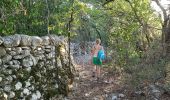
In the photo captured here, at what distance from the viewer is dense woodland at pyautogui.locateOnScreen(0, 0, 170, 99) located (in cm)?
978

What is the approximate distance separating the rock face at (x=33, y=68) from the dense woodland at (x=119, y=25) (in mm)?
708

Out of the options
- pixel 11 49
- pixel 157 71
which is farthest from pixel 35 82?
pixel 157 71

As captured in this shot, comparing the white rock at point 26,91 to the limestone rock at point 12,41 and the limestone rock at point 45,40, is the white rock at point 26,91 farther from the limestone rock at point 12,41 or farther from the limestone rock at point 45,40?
the limestone rock at point 45,40

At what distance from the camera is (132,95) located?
9359 mm

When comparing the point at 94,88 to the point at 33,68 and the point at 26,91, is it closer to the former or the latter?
the point at 33,68

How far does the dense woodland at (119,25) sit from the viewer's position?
385 inches

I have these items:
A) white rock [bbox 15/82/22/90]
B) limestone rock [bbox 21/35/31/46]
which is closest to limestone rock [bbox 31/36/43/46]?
limestone rock [bbox 21/35/31/46]

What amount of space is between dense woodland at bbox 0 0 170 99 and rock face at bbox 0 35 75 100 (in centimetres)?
71

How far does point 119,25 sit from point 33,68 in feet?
20.6

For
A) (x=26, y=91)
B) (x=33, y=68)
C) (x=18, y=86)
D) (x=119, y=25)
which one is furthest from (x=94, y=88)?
(x=119, y=25)

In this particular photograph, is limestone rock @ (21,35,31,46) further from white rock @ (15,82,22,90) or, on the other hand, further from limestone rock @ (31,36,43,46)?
white rock @ (15,82,22,90)

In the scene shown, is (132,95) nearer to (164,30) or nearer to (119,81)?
(119,81)

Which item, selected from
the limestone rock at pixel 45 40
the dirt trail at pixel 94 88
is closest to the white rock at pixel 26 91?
the dirt trail at pixel 94 88

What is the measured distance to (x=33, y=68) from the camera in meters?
8.84
